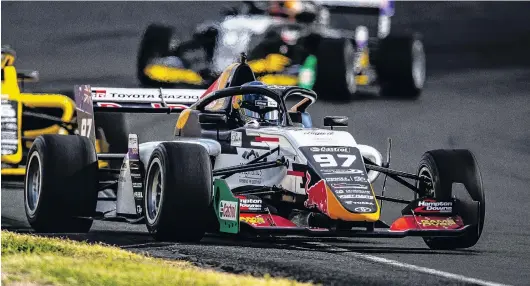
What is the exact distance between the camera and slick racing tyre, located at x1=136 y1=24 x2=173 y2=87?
2425 centimetres

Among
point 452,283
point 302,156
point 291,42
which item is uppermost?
point 291,42

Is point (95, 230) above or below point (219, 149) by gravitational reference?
below

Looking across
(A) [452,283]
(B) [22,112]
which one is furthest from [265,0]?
(A) [452,283]

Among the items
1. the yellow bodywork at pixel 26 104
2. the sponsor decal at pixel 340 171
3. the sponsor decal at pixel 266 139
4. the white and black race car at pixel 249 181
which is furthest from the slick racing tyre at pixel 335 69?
the sponsor decal at pixel 340 171

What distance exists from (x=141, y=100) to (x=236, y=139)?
8.22 ft

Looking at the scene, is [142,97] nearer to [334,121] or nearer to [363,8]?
[334,121]

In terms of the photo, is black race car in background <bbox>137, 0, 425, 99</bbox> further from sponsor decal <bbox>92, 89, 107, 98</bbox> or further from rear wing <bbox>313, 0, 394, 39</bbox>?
sponsor decal <bbox>92, 89, 107, 98</bbox>

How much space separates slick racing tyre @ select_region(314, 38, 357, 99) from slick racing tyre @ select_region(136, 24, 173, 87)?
334 cm

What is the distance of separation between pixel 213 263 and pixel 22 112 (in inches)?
293

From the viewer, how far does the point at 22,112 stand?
53.6 feet

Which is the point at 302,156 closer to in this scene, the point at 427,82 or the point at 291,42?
the point at 291,42

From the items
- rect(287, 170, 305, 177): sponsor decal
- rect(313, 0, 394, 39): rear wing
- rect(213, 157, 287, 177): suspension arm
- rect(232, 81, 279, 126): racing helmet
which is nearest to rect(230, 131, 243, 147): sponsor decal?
rect(232, 81, 279, 126): racing helmet

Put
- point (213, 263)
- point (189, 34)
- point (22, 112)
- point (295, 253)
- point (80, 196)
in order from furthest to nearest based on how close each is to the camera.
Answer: point (189, 34), point (22, 112), point (80, 196), point (295, 253), point (213, 263)

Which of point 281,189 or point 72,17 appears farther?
point 72,17
